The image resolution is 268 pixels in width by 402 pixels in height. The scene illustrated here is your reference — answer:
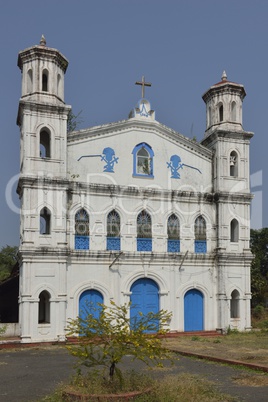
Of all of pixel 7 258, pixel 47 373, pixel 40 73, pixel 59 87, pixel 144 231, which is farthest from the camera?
pixel 7 258

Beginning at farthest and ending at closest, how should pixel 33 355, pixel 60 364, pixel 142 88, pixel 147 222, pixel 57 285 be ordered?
1. pixel 142 88
2. pixel 147 222
3. pixel 57 285
4. pixel 33 355
5. pixel 60 364

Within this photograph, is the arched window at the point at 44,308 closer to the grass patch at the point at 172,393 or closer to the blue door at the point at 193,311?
the blue door at the point at 193,311

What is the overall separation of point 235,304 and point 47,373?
1280cm

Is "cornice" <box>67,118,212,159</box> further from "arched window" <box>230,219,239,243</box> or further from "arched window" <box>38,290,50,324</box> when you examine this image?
"arched window" <box>38,290,50,324</box>

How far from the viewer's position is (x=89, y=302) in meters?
21.7

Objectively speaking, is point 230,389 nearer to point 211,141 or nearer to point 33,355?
point 33,355

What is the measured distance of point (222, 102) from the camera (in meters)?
25.4

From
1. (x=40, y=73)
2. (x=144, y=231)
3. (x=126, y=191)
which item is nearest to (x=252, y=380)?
(x=144, y=231)

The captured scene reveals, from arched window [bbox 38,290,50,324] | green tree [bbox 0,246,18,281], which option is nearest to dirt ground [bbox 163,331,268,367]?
arched window [bbox 38,290,50,324]

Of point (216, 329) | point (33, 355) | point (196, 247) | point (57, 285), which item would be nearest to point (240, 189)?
point (196, 247)

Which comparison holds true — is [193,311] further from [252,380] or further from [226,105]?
[252,380]

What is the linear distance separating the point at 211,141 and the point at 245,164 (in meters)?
1.93

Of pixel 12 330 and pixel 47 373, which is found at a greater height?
pixel 12 330

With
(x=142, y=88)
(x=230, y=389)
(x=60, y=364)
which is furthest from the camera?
(x=142, y=88)
